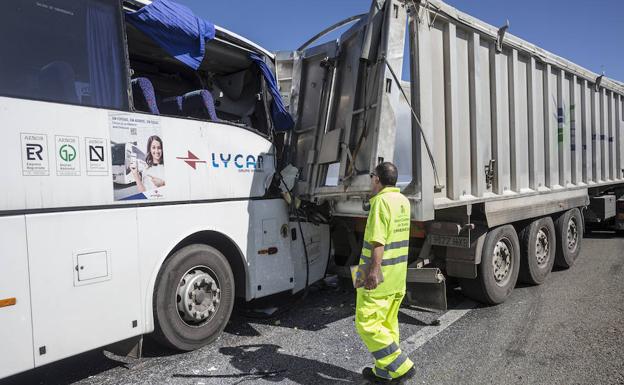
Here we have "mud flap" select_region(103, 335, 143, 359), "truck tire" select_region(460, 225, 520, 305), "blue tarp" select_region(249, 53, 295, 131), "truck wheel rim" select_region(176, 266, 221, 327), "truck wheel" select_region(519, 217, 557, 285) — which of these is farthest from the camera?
"truck wheel" select_region(519, 217, 557, 285)

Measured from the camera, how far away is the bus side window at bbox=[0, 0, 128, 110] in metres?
2.96

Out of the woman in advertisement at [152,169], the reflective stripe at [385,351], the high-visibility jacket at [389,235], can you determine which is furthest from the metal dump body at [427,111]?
the woman in advertisement at [152,169]

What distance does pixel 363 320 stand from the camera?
3.36m

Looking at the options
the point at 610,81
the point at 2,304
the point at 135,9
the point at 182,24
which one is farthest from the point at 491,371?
the point at 610,81

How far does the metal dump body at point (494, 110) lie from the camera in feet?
14.8

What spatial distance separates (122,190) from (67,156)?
45 centimetres

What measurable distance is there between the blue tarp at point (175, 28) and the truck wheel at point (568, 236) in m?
5.70

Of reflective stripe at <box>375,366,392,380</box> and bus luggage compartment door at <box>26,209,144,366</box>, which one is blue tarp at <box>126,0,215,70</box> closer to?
bus luggage compartment door at <box>26,209,144,366</box>

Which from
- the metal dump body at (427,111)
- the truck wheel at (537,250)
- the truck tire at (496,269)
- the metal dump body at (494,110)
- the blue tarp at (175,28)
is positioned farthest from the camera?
the truck wheel at (537,250)

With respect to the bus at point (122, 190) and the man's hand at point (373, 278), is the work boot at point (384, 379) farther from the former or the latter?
the bus at point (122, 190)

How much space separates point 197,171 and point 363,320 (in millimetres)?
1813

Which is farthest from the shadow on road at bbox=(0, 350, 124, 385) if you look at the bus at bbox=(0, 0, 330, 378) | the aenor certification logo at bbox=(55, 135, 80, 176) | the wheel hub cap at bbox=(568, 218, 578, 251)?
the wheel hub cap at bbox=(568, 218, 578, 251)

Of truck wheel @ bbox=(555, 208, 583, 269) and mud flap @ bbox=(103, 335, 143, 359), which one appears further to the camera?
truck wheel @ bbox=(555, 208, 583, 269)

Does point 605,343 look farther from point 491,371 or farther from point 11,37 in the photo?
point 11,37
